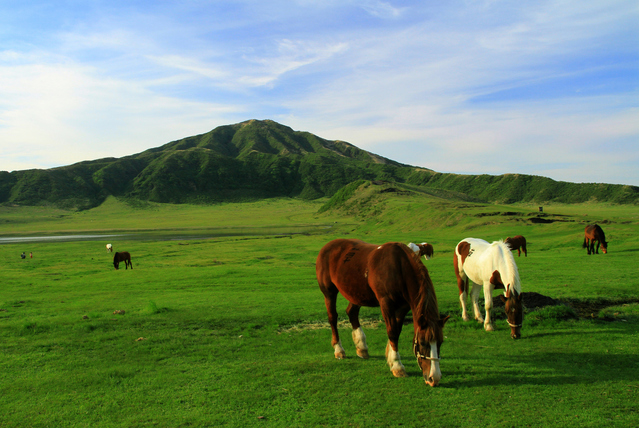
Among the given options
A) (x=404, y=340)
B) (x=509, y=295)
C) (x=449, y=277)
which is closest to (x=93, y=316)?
(x=404, y=340)

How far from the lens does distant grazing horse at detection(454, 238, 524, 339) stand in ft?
31.1

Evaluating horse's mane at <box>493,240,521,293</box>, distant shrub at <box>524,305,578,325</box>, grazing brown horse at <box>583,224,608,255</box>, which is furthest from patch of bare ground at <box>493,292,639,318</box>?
grazing brown horse at <box>583,224,608,255</box>

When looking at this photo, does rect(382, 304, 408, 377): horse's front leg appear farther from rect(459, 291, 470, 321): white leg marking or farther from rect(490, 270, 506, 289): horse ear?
rect(459, 291, 470, 321): white leg marking

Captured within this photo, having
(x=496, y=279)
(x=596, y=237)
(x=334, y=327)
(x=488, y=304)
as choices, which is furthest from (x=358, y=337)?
(x=596, y=237)

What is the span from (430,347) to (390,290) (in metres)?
1.24

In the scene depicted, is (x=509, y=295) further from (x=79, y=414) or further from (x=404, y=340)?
(x=79, y=414)

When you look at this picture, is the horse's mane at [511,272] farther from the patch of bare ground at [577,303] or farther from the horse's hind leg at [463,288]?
the patch of bare ground at [577,303]

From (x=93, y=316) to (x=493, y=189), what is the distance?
19121cm

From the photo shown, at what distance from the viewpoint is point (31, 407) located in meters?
6.49

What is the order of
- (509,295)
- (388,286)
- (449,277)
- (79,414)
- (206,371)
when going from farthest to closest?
(449,277) < (509,295) < (206,371) < (388,286) < (79,414)

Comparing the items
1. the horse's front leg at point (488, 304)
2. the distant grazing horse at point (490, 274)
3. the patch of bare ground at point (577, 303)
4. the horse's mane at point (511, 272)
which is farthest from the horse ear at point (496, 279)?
the patch of bare ground at point (577, 303)

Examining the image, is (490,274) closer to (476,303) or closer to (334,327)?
(476,303)

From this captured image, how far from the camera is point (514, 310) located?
31.0 feet

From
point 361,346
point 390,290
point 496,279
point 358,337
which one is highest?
point 390,290
